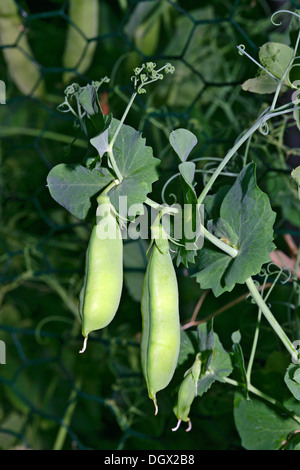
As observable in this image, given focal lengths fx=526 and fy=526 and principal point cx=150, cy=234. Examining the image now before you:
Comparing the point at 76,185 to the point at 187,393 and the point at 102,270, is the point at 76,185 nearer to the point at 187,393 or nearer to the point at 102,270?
the point at 102,270

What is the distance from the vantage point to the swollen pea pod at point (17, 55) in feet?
2.81

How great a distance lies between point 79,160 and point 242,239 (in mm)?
265

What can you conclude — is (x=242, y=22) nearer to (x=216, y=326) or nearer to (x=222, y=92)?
(x=222, y=92)

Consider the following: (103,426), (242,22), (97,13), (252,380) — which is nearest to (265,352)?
(252,380)

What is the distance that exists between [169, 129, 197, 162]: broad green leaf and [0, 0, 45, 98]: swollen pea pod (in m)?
0.57

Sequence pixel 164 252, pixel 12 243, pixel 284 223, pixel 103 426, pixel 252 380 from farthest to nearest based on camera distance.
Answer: pixel 12 243 < pixel 103 426 < pixel 284 223 < pixel 252 380 < pixel 164 252

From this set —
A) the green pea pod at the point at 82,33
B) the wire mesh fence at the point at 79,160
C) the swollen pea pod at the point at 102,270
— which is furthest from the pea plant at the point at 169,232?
the green pea pod at the point at 82,33

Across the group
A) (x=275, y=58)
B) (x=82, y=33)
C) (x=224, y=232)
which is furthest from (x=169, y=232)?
(x=82, y=33)

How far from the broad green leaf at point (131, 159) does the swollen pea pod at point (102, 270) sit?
2cm

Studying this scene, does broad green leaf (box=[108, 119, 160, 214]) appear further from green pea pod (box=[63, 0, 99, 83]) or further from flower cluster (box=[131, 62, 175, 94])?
green pea pod (box=[63, 0, 99, 83])

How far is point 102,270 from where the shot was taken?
1.16 feet

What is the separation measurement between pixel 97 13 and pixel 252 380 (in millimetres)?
605

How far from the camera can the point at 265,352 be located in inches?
21.7
